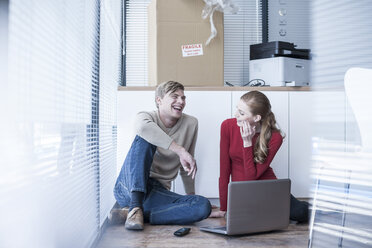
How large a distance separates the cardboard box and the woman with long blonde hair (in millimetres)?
520

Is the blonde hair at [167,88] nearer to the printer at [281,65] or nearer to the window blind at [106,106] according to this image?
A: the window blind at [106,106]

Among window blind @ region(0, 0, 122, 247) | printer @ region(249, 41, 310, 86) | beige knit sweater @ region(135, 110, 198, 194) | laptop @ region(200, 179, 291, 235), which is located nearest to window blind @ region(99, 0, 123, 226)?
window blind @ region(0, 0, 122, 247)

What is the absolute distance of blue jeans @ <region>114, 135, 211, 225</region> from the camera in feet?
6.48

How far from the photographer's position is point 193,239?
1.76 metres

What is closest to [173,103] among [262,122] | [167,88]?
[167,88]

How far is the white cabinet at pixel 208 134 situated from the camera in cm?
254

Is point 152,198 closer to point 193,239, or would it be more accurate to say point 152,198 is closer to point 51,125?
point 193,239

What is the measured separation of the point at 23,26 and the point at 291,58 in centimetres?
213

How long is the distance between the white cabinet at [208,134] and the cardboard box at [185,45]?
0.12 metres

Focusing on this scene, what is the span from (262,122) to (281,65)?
65 cm

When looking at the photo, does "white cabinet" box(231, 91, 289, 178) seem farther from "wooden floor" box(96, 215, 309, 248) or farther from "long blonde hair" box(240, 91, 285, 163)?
"wooden floor" box(96, 215, 309, 248)

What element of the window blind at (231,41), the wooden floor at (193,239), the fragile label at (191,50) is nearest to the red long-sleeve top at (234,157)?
the wooden floor at (193,239)

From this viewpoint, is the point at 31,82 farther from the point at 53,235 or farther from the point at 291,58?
the point at 291,58

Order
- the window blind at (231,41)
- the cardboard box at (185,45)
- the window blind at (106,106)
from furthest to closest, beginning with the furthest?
the window blind at (231,41)
the cardboard box at (185,45)
the window blind at (106,106)
